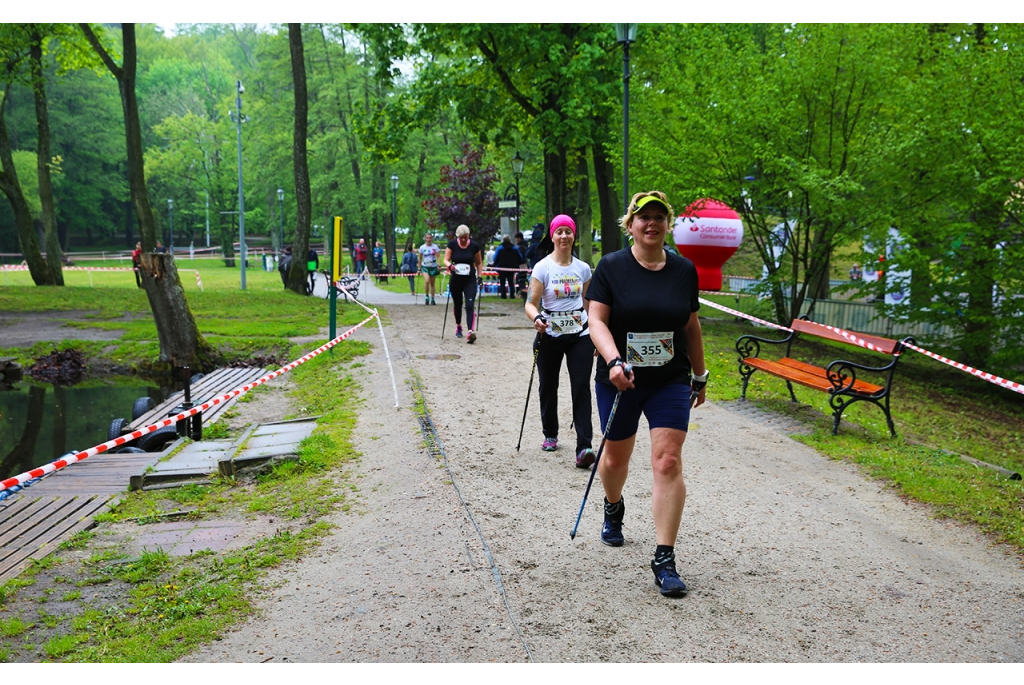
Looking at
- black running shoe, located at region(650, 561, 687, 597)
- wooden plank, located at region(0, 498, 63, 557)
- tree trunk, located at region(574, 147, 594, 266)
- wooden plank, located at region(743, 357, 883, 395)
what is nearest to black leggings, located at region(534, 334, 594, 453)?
black running shoe, located at region(650, 561, 687, 597)

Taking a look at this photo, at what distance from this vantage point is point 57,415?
42.3ft

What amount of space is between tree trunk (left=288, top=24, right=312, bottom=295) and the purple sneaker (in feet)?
68.2

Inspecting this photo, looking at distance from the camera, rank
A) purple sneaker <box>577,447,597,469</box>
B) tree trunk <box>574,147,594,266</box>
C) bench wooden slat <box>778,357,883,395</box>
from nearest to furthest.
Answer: purple sneaker <box>577,447,597,469</box>, bench wooden slat <box>778,357,883,395</box>, tree trunk <box>574,147,594,266</box>

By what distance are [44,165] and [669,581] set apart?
104 ft

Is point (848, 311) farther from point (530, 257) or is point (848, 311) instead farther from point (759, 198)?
point (530, 257)

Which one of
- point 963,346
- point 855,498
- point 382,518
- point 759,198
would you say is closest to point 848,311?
point 759,198

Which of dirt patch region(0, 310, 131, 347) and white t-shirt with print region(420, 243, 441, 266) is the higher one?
white t-shirt with print region(420, 243, 441, 266)

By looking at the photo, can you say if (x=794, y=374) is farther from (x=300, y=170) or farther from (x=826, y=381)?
(x=300, y=170)

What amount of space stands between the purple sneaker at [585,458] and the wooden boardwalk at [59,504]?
371cm

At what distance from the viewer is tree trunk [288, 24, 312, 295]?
2630 cm

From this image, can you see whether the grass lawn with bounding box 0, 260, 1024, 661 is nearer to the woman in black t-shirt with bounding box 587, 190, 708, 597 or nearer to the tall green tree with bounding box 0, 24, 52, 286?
the woman in black t-shirt with bounding box 587, 190, 708, 597

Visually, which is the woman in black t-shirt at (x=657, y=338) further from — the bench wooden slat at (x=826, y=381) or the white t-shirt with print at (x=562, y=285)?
the bench wooden slat at (x=826, y=381)

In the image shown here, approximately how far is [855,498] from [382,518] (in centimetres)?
347

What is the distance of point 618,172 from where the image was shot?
2223cm
